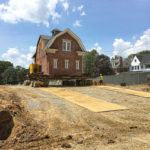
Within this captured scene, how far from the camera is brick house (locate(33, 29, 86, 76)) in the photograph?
2386 cm

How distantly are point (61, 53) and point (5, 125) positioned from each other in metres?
20.9

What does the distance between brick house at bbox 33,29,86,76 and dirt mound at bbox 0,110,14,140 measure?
1902cm

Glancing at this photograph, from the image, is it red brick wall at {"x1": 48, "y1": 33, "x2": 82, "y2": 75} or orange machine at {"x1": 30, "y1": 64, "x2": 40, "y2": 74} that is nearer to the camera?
orange machine at {"x1": 30, "y1": 64, "x2": 40, "y2": 74}

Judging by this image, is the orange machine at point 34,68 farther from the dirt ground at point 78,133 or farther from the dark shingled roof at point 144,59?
the dark shingled roof at point 144,59

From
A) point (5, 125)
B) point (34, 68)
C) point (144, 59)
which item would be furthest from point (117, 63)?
point (5, 125)

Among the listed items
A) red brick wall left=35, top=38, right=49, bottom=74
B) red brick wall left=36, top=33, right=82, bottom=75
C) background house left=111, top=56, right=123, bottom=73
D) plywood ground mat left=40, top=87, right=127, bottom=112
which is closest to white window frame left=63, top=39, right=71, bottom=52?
red brick wall left=36, top=33, right=82, bottom=75

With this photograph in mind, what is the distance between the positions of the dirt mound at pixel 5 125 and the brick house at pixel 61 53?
19.0m

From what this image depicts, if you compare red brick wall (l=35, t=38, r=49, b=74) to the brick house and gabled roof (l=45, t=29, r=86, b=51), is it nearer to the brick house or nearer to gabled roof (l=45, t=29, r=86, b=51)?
the brick house

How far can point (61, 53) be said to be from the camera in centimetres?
2475

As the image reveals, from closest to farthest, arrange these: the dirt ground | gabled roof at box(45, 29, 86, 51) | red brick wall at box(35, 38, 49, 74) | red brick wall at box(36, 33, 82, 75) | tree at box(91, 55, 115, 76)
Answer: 1. the dirt ground
2. red brick wall at box(36, 33, 82, 75)
3. gabled roof at box(45, 29, 86, 51)
4. red brick wall at box(35, 38, 49, 74)
5. tree at box(91, 55, 115, 76)

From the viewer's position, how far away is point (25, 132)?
4.55 metres

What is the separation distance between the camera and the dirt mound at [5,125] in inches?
170

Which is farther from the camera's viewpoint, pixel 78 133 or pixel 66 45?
pixel 66 45

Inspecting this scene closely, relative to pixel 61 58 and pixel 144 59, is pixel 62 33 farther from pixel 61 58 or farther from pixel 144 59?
pixel 144 59
